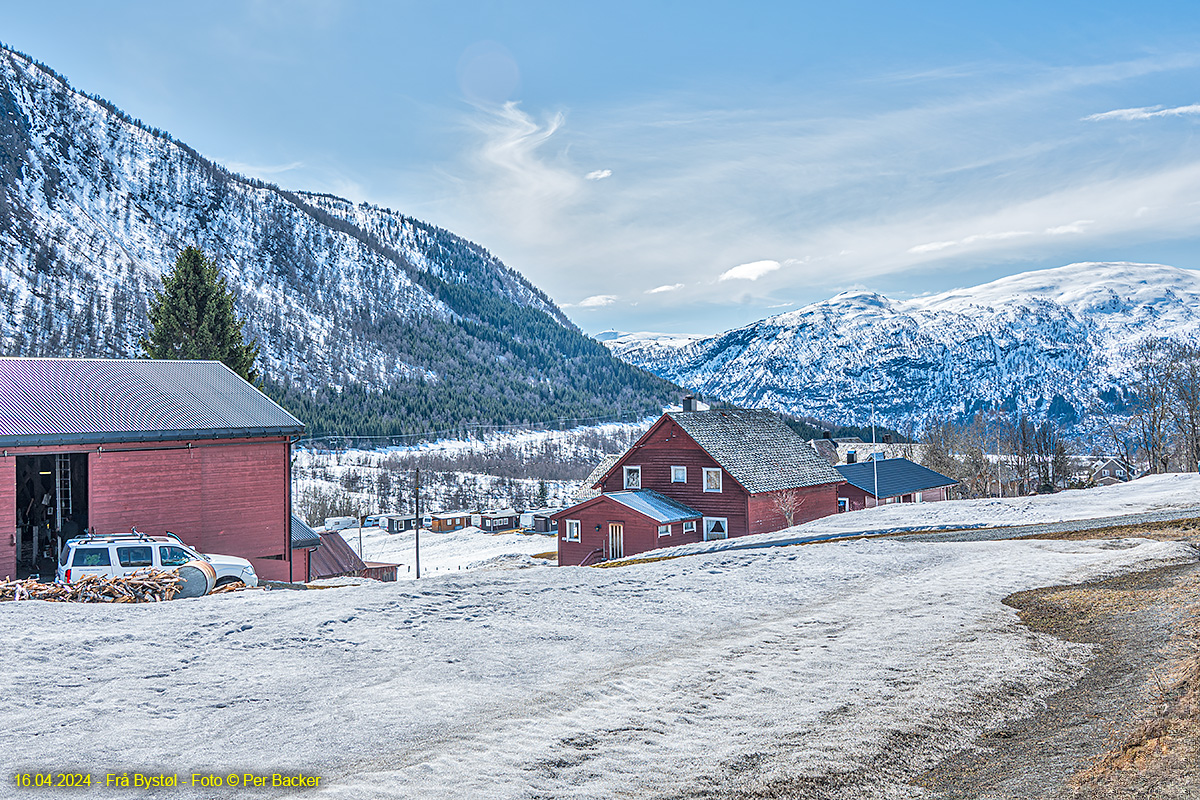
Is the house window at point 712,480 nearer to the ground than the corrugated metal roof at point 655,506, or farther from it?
farther from it

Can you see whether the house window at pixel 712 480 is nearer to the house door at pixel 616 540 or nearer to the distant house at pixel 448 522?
the house door at pixel 616 540

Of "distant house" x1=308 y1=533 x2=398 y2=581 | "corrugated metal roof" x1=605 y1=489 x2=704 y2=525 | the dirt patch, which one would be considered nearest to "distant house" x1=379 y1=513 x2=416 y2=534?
"distant house" x1=308 y1=533 x2=398 y2=581

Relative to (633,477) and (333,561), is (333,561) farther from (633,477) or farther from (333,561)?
(633,477)

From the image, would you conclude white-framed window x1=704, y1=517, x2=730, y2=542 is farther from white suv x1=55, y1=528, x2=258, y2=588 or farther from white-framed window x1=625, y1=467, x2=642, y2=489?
white suv x1=55, y1=528, x2=258, y2=588

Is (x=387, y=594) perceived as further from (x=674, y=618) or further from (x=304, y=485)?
(x=304, y=485)

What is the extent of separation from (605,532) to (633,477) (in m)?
6.20

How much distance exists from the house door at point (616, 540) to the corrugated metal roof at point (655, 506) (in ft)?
4.62

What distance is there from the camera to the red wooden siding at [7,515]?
20734 mm

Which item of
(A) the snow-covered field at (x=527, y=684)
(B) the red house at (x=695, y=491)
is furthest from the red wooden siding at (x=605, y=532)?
(A) the snow-covered field at (x=527, y=684)

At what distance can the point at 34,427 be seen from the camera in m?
21.2

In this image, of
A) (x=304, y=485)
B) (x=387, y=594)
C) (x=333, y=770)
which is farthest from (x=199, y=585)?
(x=304, y=485)

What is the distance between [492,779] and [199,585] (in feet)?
46.4

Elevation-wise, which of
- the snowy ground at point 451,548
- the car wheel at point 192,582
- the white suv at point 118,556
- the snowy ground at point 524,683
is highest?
the white suv at point 118,556

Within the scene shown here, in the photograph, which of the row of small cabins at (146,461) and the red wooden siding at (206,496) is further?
the red wooden siding at (206,496)
